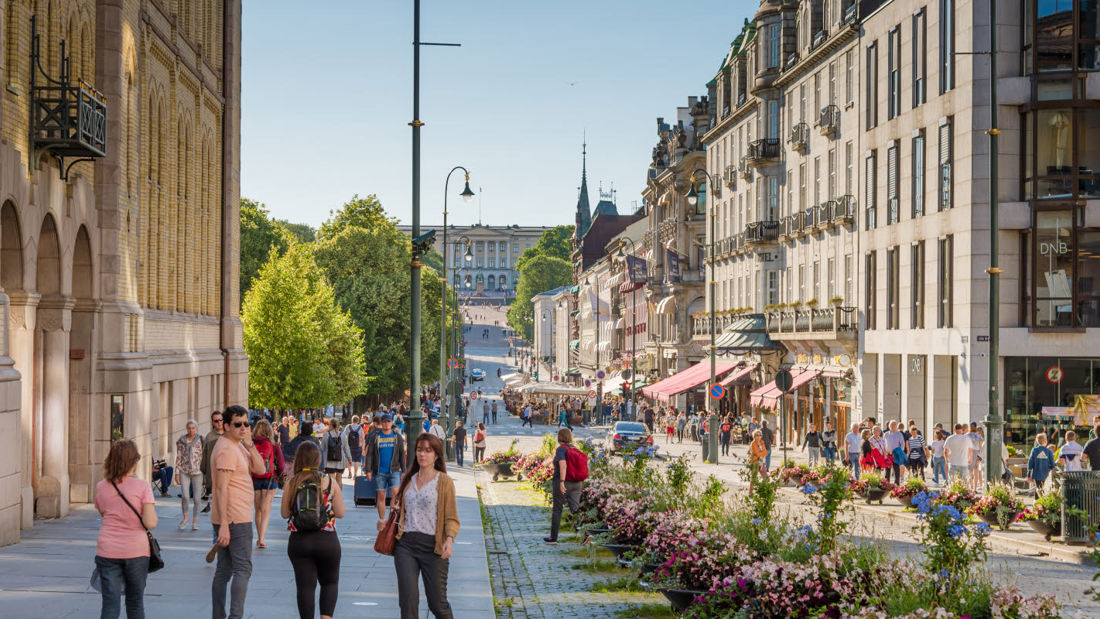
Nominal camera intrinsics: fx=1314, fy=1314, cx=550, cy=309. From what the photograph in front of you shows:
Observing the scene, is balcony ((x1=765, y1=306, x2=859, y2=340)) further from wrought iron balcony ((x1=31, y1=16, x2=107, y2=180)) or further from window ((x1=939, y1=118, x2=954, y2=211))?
wrought iron balcony ((x1=31, y1=16, x2=107, y2=180))

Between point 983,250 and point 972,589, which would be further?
point 983,250

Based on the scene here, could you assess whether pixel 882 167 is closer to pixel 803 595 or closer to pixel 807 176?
pixel 807 176

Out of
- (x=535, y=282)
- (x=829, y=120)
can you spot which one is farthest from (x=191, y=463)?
(x=535, y=282)

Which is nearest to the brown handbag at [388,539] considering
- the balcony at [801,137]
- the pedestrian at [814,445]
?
the pedestrian at [814,445]

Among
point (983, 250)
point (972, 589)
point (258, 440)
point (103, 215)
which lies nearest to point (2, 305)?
point (258, 440)

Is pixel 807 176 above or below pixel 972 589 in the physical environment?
above

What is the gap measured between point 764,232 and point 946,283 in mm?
17967

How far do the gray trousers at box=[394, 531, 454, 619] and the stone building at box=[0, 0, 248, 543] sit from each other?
9.13 meters

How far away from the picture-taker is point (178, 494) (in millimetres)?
26734

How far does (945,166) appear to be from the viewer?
35.4 meters

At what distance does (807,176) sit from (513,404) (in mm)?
43602

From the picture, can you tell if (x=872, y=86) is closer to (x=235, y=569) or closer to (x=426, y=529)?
(x=235, y=569)

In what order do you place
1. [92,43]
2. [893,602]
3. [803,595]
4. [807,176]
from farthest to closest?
[807,176] → [92,43] → [803,595] → [893,602]

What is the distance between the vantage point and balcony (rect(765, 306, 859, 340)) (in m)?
43.0
